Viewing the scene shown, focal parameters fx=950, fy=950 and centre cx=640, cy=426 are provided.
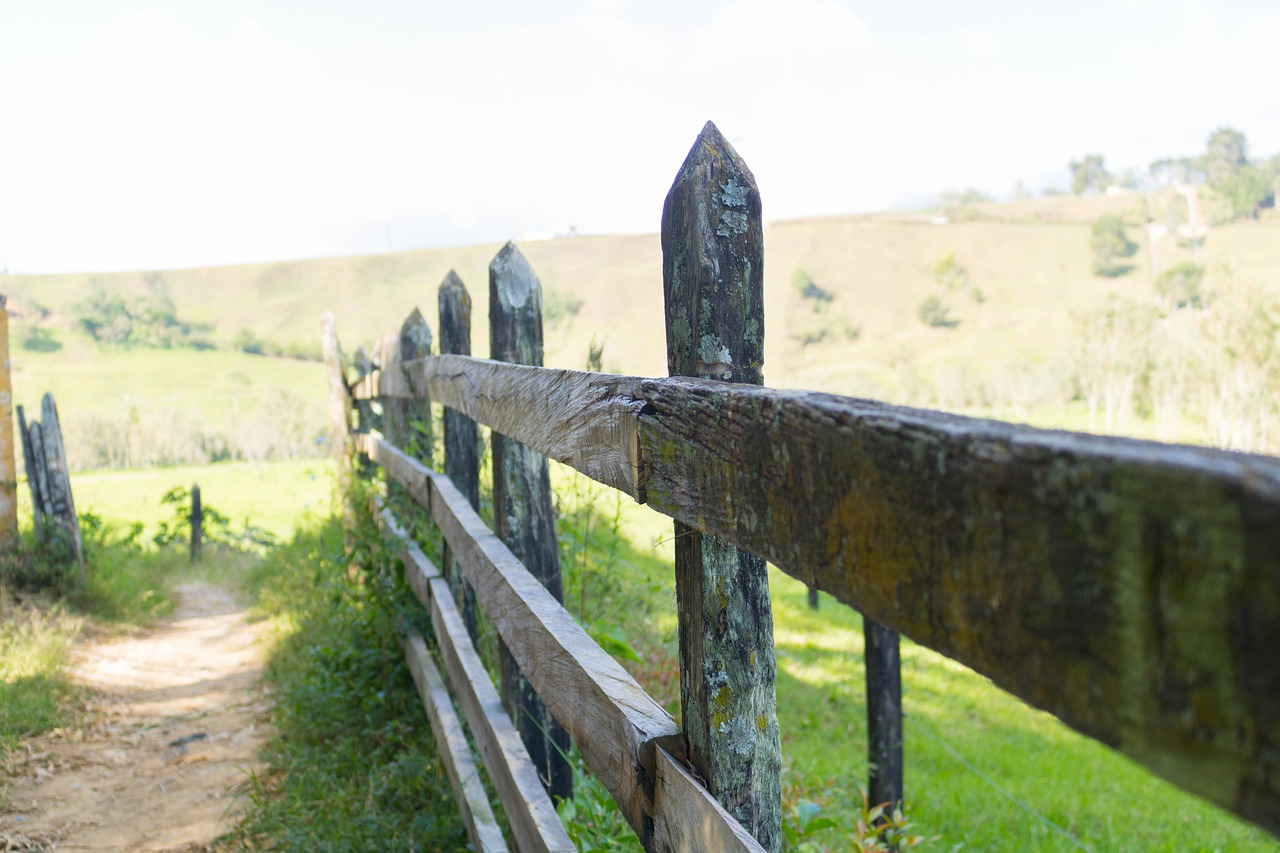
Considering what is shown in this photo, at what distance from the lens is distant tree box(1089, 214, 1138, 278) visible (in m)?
87.4

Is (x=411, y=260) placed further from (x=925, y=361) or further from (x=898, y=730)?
(x=898, y=730)

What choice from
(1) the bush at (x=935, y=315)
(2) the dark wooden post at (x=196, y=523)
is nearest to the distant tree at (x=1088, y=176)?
(1) the bush at (x=935, y=315)

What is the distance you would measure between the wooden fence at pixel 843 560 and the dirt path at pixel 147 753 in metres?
2.64

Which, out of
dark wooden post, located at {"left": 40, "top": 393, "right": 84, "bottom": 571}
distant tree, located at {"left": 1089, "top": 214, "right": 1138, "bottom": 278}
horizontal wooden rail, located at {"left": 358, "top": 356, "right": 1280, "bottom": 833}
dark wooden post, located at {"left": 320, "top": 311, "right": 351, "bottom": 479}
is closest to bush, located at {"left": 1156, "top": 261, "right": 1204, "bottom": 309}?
distant tree, located at {"left": 1089, "top": 214, "right": 1138, "bottom": 278}

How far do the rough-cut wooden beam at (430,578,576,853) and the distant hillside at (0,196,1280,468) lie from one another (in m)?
48.0

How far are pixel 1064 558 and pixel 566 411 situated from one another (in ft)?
4.59

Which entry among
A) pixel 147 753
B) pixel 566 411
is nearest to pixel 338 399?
pixel 147 753

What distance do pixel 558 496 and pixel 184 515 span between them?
1096cm

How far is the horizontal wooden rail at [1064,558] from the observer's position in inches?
20.8

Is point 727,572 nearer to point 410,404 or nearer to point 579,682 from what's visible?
point 579,682

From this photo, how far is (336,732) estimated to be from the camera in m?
4.89

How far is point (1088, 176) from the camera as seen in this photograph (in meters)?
126

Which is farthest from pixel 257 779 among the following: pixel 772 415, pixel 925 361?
pixel 925 361

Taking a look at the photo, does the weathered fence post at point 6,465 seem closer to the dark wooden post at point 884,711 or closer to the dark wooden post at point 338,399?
the dark wooden post at point 338,399
